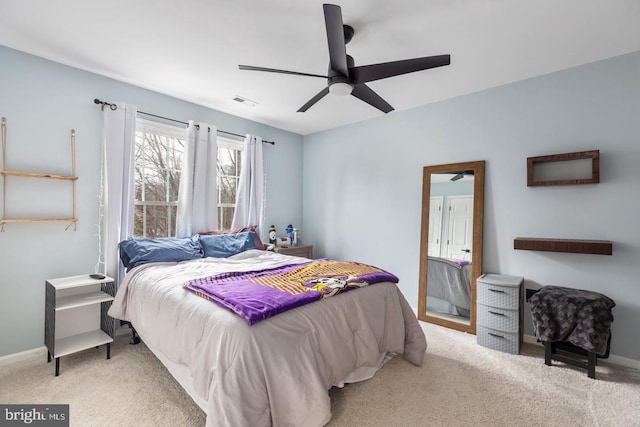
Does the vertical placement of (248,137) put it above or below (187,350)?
above

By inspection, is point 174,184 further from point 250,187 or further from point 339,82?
point 339,82

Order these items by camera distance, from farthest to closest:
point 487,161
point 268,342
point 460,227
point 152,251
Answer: point 460,227, point 487,161, point 152,251, point 268,342

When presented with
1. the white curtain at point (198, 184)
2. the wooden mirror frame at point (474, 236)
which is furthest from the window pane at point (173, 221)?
the wooden mirror frame at point (474, 236)

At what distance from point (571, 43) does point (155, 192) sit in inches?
166

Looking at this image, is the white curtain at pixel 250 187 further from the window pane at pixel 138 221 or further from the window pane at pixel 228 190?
the window pane at pixel 138 221

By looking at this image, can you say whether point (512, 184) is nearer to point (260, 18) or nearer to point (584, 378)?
point (584, 378)

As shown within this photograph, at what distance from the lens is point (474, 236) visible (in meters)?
3.12

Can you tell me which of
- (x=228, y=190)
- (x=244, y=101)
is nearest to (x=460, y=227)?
(x=244, y=101)

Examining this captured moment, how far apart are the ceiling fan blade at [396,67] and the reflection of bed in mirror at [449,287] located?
220 centimetres

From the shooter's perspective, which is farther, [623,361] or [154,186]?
[154,186]

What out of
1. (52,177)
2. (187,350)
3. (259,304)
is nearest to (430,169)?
(259,304)

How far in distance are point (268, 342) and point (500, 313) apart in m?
2.31

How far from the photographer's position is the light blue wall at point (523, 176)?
2.44 metres

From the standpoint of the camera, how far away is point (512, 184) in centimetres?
296
